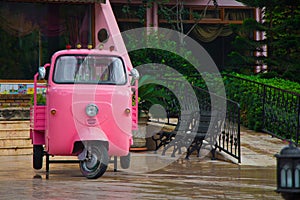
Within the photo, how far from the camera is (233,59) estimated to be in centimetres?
2302

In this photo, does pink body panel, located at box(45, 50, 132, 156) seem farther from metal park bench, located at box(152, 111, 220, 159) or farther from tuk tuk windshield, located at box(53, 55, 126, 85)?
metal park bench, located at box(152, 111, 220, 159)

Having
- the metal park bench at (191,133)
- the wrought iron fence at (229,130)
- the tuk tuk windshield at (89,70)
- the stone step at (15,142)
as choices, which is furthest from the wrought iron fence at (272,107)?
the stone step at (15,142)

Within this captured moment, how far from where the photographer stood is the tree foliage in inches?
827

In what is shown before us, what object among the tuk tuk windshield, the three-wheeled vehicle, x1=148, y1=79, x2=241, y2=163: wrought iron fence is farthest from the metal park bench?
the tuk tuk windshield

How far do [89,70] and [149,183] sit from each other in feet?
7.71

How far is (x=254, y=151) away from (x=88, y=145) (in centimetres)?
451

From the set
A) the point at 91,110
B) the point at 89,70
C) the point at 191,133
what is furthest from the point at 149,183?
the point at 191,133

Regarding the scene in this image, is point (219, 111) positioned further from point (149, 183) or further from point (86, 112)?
point (149, 183)

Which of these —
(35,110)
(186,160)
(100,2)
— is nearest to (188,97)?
(186,160)

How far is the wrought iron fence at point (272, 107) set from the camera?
1616cm

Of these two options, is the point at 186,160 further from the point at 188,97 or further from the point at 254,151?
the point at 188,97

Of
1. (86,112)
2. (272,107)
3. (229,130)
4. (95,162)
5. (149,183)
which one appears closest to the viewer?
(149,183)

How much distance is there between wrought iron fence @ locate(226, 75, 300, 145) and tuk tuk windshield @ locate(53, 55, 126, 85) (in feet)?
14.6

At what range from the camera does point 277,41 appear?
69.8ft
